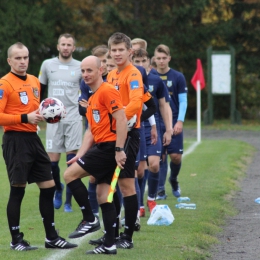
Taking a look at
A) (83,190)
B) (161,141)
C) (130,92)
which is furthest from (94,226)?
(161,141)

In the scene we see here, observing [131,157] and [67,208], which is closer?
[131,157]

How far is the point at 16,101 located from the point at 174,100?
4.53m

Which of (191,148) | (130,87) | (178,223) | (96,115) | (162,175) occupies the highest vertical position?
(130,87)

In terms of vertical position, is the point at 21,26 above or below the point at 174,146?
above

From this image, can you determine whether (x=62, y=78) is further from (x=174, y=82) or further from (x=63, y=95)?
(x=174, y=82)

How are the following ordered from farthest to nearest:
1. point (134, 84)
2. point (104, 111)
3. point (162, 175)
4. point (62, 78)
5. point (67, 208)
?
point (162, 175), point (62, 78), point (67, 208), point (134, 84), point (104, 111)

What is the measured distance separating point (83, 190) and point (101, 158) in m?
0.44

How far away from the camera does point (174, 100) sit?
11.7 m

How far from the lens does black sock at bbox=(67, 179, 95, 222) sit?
24.5 ft

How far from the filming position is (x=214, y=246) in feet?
27.0

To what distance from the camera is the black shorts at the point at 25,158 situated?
7.48m

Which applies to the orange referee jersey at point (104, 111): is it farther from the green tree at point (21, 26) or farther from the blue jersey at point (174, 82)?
the green tree at point (21, 26)

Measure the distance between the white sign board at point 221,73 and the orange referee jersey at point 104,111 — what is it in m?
24.1

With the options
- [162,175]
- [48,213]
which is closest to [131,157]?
[48,213]
